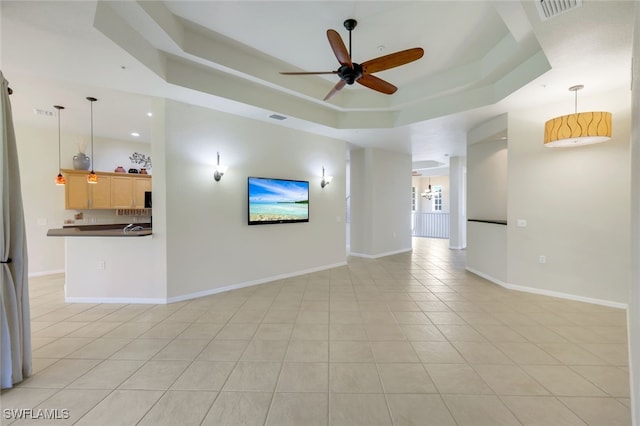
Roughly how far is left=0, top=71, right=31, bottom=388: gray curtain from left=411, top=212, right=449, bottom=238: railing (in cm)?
1219

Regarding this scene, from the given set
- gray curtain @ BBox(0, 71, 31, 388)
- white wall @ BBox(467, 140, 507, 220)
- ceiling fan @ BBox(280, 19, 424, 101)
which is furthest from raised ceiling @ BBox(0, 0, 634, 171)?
white wall @ BBox(467, 140, 507, 220)

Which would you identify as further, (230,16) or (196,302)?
(196,302)

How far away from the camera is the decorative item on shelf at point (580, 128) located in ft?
11.2

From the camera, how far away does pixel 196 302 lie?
158 inches

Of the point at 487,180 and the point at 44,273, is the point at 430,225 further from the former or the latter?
the point at 44,273

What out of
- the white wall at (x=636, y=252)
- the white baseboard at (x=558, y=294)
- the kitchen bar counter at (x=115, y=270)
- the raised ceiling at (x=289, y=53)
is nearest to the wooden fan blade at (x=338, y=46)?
the raised ceiling at (x=289, y=53)

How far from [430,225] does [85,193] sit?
12.4 m

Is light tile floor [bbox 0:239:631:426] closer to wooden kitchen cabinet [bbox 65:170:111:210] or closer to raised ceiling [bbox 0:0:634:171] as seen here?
wooden kitchen cabinet [bbox 65:170:111:210]

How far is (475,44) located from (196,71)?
3.84 metres

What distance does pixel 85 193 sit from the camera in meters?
5.86

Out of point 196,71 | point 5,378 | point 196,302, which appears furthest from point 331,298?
point 196,71

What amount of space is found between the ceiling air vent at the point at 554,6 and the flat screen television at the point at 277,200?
4.11m

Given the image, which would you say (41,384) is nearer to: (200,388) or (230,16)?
(200,388)

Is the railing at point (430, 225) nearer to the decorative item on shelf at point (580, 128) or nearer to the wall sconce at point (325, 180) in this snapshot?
the wall sconce at point (325, 180)
